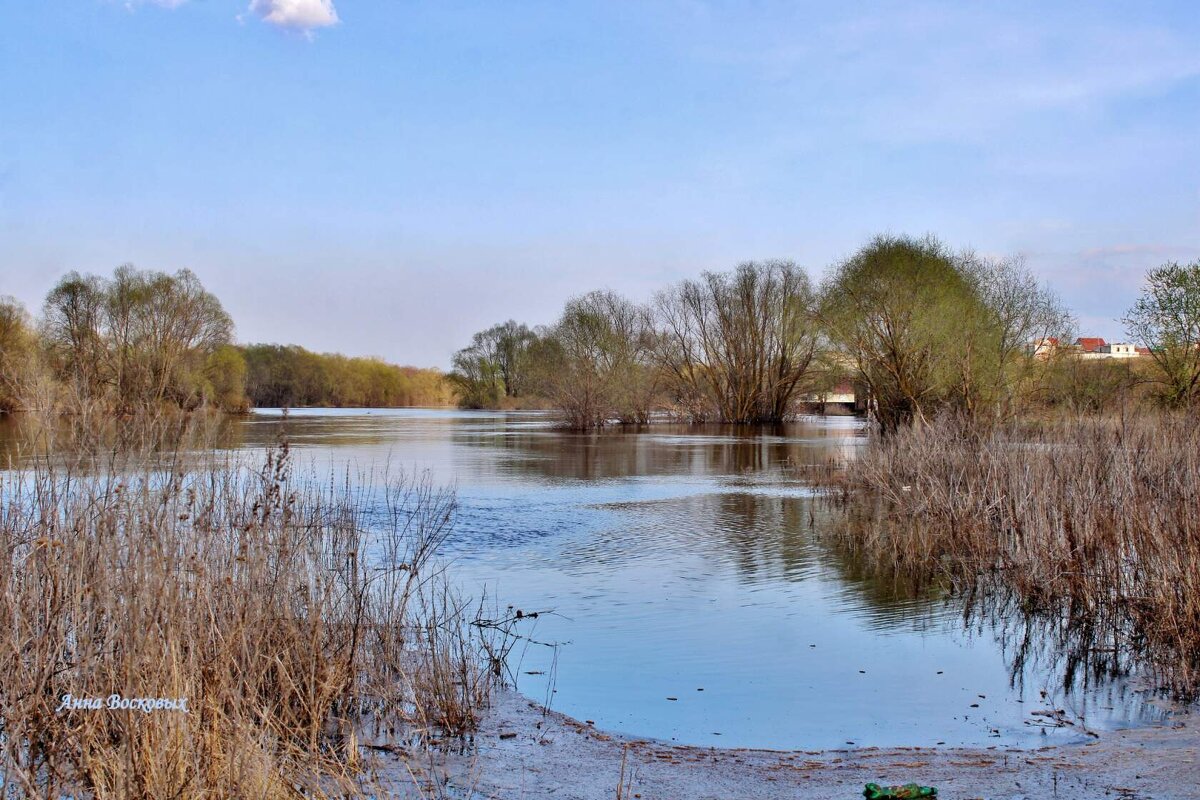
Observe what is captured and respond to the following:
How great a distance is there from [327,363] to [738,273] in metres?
58.0

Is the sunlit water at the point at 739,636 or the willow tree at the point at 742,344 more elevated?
the willow tree at the point at 742,344

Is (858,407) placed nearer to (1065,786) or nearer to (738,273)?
(738,273)

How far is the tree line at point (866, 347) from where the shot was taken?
27203 mm

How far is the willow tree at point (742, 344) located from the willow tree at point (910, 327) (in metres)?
18.7

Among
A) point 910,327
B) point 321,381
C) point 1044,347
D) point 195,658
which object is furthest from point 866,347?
point 321,381

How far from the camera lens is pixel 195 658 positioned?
4.61m

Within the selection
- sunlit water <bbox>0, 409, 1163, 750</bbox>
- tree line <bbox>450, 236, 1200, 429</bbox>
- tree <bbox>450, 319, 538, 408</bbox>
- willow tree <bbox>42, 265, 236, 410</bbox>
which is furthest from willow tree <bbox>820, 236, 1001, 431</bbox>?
tree <bbox>450, 319, 538, 408</bbox>

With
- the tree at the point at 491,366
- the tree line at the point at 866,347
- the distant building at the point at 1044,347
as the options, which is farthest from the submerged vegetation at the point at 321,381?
the distant building at the point at 1044,347

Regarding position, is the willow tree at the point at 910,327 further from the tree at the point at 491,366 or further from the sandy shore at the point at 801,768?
the tree at the point at 491,366

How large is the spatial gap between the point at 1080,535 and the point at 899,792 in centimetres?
612

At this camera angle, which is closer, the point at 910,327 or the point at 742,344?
the point at 910,327

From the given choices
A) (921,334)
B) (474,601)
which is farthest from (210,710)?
(921,334)

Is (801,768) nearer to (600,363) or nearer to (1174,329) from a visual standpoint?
(1174,329)

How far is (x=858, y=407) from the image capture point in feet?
233
